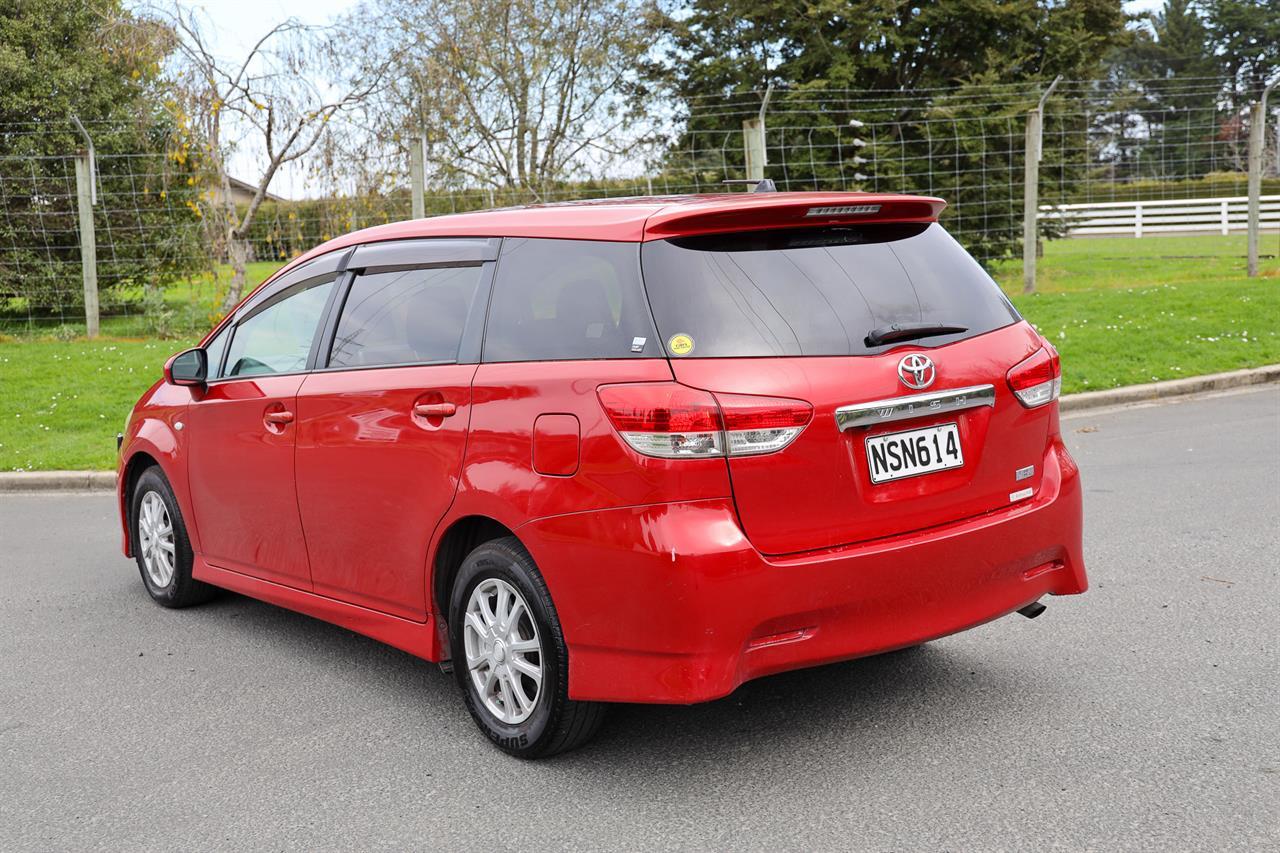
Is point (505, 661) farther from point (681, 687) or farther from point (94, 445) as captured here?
point (94, 445)

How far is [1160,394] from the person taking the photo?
36.4 feet

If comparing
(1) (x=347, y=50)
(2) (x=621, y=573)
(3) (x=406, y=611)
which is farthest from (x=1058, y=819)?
(1) (x=347, y=50)

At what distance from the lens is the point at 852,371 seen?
11.9 ft

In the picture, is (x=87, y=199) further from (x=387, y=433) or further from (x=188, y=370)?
(x=387, y=433)

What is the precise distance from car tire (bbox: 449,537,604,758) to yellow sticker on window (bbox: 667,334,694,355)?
813 mm

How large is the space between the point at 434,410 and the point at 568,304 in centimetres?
61

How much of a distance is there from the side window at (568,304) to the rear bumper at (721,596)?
1.68 ft

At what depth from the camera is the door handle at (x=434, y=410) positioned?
4082 millimetres

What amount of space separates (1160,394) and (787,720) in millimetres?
8114

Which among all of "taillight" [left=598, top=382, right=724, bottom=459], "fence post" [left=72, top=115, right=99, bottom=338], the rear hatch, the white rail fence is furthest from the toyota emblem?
the white rail fence

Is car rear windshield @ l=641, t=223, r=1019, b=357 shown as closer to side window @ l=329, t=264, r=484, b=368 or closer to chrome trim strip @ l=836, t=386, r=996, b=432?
chrome trim strip @ l=836, t=386, r=996, b=432

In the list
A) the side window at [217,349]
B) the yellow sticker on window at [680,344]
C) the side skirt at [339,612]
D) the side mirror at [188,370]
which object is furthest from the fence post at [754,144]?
the yellow sticker on window at [680,344]

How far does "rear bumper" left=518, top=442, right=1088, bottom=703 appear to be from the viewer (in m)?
3.44

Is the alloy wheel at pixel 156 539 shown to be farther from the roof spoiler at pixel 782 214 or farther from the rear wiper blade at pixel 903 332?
the rear wiper blade at pixel 903 332
